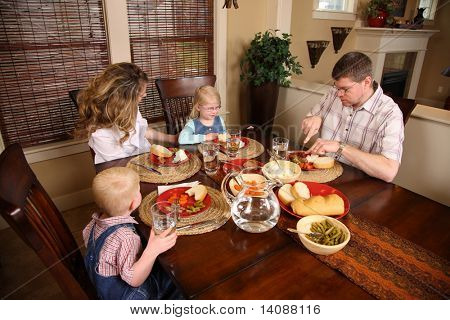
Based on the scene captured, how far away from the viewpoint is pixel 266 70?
280 cm

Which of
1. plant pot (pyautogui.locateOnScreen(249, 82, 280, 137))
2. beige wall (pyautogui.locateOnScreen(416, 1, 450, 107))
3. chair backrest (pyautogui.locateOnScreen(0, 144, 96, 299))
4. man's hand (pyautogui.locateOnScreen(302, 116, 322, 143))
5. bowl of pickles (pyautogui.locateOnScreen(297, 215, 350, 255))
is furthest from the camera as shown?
beige wall (pyautogui.locateOnScreen(416, 1, 450, 107))

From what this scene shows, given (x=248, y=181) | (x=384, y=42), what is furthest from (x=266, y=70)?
(x=384, y=42)

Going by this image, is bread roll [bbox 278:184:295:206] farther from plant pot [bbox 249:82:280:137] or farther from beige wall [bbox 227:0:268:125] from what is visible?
beige wall [bbox 227:0:268:125]

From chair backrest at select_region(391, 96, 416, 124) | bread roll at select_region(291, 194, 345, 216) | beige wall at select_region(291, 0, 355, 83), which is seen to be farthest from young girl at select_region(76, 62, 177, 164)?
beige wall at select_region(291, 0, 355, 83)

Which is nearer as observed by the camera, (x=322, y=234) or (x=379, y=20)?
(x=322, y=234)

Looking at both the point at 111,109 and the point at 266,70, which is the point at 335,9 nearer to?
the point at 266,70

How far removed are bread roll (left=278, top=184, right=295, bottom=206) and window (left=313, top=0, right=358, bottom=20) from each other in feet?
10.4

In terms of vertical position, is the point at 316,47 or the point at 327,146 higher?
the point at 316,47

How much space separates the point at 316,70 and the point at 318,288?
370 cm

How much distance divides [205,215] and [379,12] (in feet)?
13.7

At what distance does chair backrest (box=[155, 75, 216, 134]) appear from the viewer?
84.6 inches

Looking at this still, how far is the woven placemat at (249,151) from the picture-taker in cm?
156

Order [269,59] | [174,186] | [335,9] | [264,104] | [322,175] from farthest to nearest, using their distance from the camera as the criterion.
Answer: [335,9] → [264,104] → [269,59] → [322,175] → [174,186]
